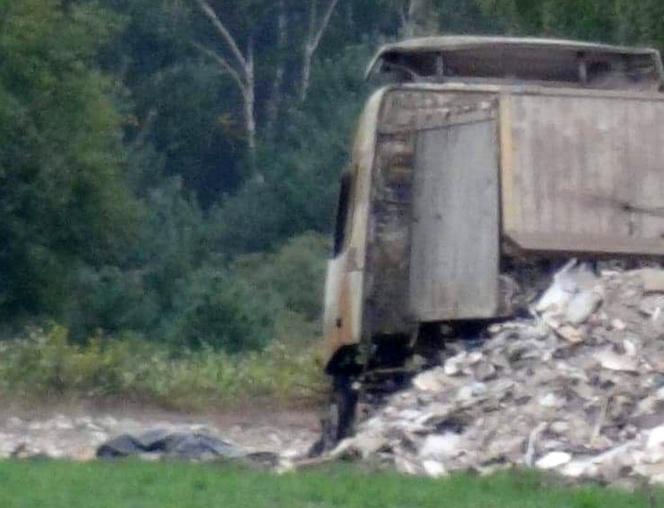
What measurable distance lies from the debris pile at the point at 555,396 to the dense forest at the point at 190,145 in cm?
728

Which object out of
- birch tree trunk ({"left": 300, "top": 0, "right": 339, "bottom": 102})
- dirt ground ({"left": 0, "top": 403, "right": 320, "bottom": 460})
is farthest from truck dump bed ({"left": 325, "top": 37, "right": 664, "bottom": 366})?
birch tree trunk ({"left": 300, "top": 0, "right": 339, "bottom": 102})

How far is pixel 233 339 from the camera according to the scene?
103 ft

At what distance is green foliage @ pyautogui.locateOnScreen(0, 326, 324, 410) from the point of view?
18516 mm

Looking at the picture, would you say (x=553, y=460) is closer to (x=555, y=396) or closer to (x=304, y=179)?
(x=555, y=396)

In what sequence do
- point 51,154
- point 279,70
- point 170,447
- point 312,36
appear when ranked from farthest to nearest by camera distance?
point 279,70 → point 312,36 → point 51,154 → point 170,447

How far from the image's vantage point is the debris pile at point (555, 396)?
10516 millimetres

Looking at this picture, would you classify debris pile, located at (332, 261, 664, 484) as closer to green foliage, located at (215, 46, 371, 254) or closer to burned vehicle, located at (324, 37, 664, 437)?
burned vehicle, located at (324, 37, 664, 437)

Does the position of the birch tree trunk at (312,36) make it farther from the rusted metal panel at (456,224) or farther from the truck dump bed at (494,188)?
the rusted metal panel at (456,224)

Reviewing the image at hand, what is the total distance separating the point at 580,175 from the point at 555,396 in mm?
1598

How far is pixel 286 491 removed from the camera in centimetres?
958

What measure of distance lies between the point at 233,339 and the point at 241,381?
37.1 ft

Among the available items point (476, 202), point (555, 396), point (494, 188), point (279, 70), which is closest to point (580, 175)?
point (494, 188)

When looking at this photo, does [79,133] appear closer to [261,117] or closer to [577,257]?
[577,257]

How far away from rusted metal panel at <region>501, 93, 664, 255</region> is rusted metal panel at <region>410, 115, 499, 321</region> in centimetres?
16
